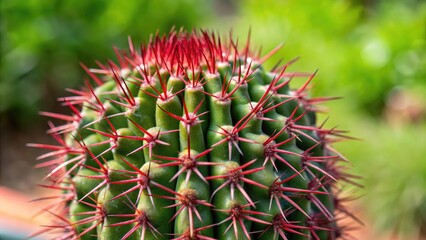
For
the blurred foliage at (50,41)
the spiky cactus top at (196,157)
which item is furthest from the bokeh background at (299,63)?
the spiky cactus top at (196,157)

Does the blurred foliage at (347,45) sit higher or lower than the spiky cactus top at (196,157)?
higher

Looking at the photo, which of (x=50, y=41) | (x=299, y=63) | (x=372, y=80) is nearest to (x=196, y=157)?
(x=299, y=63)

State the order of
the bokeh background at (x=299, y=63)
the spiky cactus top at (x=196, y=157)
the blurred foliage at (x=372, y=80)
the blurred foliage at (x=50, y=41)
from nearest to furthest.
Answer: the spiky cactus top at (x=196, y=157), the blurred foliage at (x=372, y=80), the bokeh background at (x=299, y=63), the blurred foliage at (x=50, y=41)

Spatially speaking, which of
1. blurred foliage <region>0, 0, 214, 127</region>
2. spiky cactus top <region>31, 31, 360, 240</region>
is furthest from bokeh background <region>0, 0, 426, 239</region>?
spiky cactus top <region>31, 31, 360, 240</region>

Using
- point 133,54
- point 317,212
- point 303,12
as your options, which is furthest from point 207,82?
point 303,12

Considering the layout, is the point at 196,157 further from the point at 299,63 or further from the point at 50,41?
the point at 50,41

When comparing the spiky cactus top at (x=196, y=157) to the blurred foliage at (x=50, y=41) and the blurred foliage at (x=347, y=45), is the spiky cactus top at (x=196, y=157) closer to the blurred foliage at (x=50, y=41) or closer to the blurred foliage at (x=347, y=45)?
the blurred foliage at (x=347, y=45)
